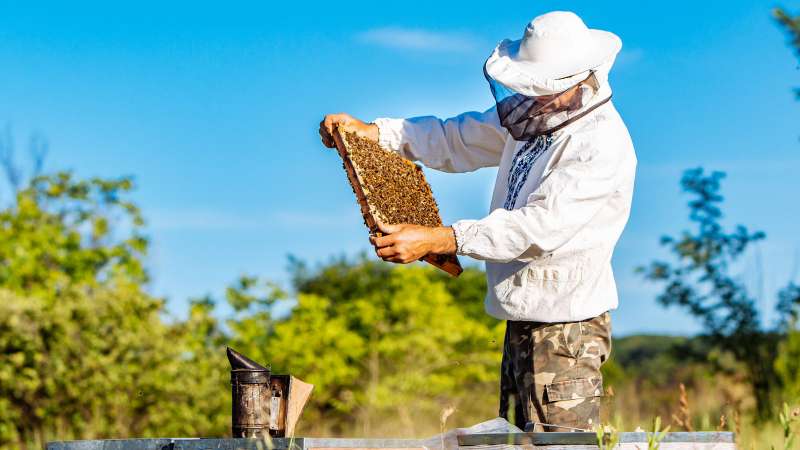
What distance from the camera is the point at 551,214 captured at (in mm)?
3941

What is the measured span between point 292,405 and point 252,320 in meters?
8.58

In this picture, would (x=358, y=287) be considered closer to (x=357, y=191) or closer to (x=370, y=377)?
(x=370, y=377)

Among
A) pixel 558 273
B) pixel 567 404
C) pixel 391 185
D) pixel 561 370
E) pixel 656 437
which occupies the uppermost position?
pixel 391 185

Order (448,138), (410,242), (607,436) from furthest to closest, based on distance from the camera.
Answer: (448,138)
(410,242)
(607,436)

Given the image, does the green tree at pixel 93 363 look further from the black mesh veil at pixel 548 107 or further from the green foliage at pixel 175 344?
the black mesh veil at pixel 548 107

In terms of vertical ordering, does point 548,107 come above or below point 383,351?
above

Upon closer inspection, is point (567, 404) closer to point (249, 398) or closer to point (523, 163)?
point (523, 163)

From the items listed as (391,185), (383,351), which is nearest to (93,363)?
(383,351)

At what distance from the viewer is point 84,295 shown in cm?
1061

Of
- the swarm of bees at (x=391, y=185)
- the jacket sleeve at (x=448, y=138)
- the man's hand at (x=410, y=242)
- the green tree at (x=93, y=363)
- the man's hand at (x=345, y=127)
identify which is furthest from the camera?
the green tree at (x=93, y=363)

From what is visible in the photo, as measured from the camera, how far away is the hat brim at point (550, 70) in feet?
13.4

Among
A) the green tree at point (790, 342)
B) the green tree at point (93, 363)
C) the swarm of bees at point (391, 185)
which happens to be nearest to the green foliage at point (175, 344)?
the green tree at point (93, 363)

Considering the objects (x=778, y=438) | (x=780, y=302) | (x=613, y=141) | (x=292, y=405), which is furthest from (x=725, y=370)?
(x=292, y=405)

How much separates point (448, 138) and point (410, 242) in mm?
Answer: 1102
